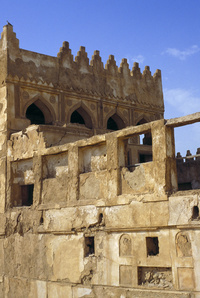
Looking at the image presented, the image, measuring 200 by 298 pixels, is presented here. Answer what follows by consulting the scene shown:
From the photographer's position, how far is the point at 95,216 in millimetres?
9281

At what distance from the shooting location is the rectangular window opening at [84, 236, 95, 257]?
30.9ft

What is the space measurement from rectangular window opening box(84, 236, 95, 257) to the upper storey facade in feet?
10.1

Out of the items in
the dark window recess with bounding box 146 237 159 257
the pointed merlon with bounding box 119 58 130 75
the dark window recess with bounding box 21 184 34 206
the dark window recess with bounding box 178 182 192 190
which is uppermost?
the pointed merlon with bounding box 119 58 130 75

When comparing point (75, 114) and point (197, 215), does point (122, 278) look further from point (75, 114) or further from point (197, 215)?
point (75, 114)

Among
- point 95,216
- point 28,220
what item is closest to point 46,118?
point 28,220

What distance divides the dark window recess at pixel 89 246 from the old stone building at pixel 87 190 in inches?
0.8

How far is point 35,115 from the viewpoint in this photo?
535 inches

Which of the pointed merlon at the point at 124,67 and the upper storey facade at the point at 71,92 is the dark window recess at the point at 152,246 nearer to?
the upper storey facade at the point at 71,92

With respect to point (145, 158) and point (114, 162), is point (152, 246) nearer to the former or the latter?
point (114, 162)

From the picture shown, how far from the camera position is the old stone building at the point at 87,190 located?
8.14 meters

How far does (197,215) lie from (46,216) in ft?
12.8

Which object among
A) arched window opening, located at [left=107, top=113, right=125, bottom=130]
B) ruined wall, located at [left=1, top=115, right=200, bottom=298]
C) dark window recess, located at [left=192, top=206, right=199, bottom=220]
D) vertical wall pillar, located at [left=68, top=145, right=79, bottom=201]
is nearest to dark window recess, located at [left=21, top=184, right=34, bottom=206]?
ruined wall, located at [left=1, top=115, right=200, bottom=298]

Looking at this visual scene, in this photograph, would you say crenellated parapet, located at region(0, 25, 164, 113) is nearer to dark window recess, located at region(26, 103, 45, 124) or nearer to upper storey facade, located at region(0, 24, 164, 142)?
upper storey facade, located at region(0, 24, 164, 142)

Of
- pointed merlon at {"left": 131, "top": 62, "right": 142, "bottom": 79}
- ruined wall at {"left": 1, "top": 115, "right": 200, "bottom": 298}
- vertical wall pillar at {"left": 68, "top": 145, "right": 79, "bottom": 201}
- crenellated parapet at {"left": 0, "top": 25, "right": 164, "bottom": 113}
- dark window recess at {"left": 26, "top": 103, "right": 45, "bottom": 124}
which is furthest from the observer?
pointed merlon at {"left": 131, "top": 62, "right": 142, "bottom": 79}
